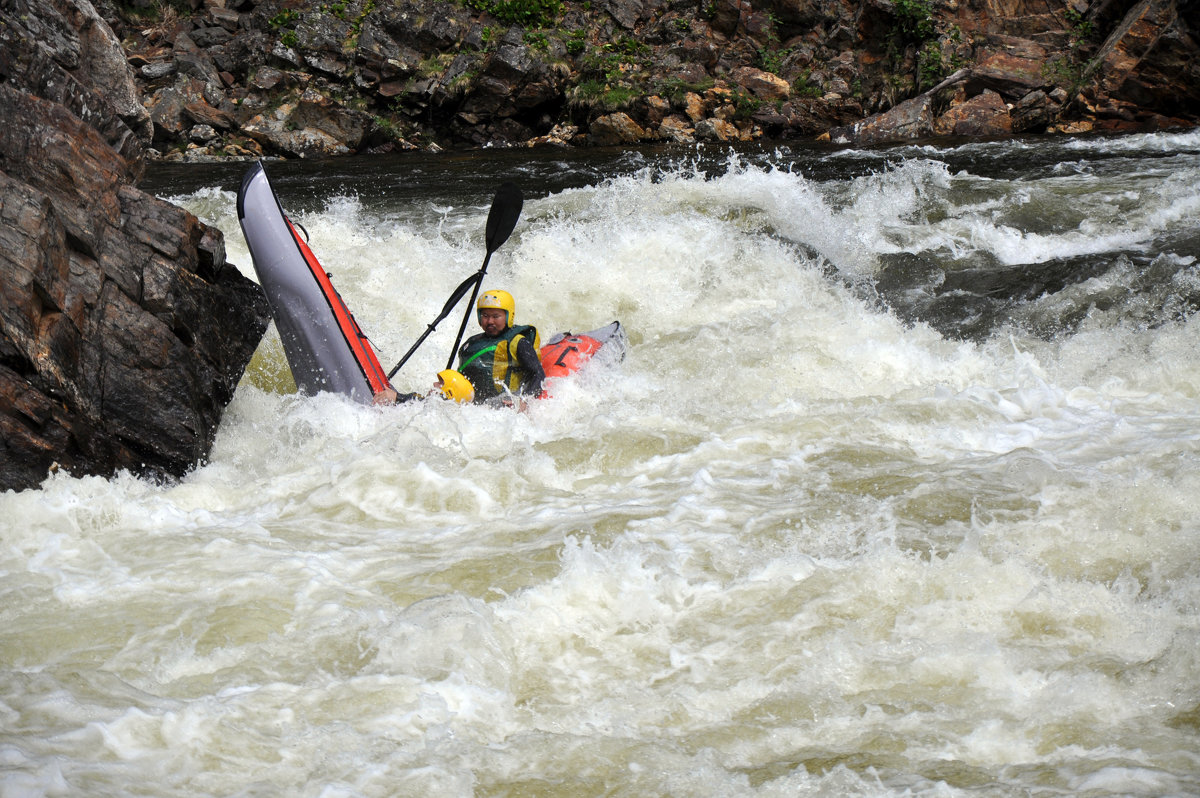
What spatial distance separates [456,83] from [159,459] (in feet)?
46.6

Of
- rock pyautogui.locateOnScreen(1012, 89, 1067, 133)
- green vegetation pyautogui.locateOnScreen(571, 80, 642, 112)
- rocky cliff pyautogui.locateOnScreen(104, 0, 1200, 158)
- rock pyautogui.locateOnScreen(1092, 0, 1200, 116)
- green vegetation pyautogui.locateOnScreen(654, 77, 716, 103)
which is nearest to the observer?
rock pyautogui.locateOnScreen(1092, 0, 1200, 116)

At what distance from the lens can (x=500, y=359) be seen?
16.7ft

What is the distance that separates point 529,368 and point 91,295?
208 cm

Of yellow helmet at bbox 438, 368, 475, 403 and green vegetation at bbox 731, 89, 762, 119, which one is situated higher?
green vegetation at bbox 731, 89, 762, 119

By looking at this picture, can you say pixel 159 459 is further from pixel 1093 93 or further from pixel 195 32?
pixel 195 32

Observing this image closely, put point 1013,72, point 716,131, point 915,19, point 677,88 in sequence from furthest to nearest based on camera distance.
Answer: point 915,19 → point 677,88 → point 716,131 → point 1013,72

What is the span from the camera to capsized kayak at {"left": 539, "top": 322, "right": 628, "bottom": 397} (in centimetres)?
532

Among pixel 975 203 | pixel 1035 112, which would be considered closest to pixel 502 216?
pixel 975 203

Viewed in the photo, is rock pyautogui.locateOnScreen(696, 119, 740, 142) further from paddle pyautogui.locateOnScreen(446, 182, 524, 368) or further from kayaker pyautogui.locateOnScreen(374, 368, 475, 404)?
kayaker pyautogui.locateOnScreen(374, 368, 475, 404)

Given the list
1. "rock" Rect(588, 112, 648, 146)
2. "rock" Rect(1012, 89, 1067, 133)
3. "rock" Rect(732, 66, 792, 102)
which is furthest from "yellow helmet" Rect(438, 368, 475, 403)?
"rock" Rect(732, 66, 792, 102)

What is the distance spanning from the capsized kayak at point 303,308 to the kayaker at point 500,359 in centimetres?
51

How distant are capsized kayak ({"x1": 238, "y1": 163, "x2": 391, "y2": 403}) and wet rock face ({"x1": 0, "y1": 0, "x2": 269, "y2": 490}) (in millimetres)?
194

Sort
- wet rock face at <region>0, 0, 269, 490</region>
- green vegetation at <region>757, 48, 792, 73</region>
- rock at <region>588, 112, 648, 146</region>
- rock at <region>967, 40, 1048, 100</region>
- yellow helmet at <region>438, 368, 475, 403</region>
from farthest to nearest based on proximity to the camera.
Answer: green vegetation at <region>757, 48, 792, 73</region>
rock at <region>588, 112, 648, 146</region>
rock at <region>967, 40, 1048, 100</region>
yellow helmet at <region>438, 368, 475, 403</region>
wet rock face at <region>0, 0, 269, 490</region>

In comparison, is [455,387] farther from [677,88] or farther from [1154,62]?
[1154,62]
